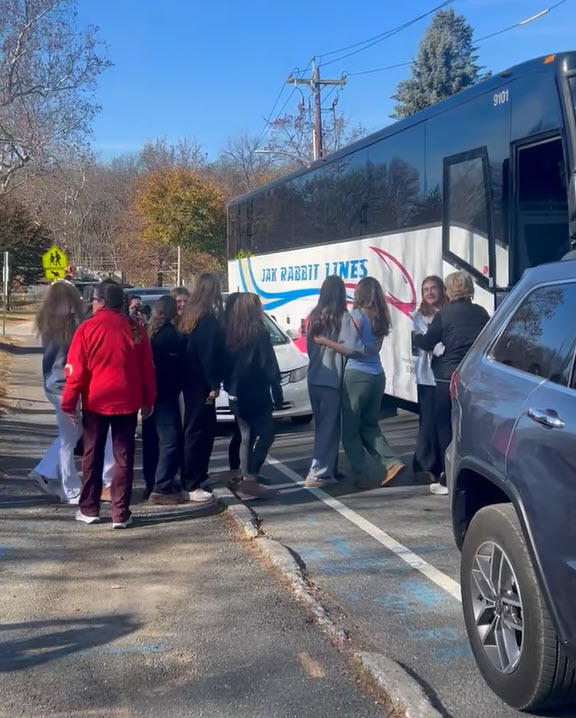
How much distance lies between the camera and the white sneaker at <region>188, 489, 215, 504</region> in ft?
26.0

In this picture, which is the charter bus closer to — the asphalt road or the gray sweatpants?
the gray sweatpants

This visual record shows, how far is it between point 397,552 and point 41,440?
20.9 ft

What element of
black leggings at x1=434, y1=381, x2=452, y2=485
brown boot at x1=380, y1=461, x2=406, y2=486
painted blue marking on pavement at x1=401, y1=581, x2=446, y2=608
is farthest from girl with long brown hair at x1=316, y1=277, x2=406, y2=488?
painted blue marking on pavement at x1=401, y1=581, x2=446, y2=608

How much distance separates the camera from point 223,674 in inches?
173

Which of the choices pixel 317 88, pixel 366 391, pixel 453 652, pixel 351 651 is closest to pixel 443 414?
pixel 366 391

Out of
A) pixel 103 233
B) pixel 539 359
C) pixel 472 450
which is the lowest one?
pixel 472 450

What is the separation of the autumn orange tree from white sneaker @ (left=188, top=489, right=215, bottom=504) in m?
39.2

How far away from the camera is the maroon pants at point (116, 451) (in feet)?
23.2

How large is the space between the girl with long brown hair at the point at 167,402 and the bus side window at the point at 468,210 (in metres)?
3.48

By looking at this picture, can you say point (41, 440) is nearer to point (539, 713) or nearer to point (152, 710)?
point (152, 710)

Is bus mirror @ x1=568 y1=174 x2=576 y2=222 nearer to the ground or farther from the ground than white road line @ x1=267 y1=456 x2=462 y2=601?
farther from the ground

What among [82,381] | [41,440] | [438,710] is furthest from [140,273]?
[438,710]

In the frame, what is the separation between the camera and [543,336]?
4.19 metres

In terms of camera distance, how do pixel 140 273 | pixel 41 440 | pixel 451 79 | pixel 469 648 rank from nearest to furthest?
pixel 469 648, pixel 41 440, pixel 451 79, pixel 140 273
